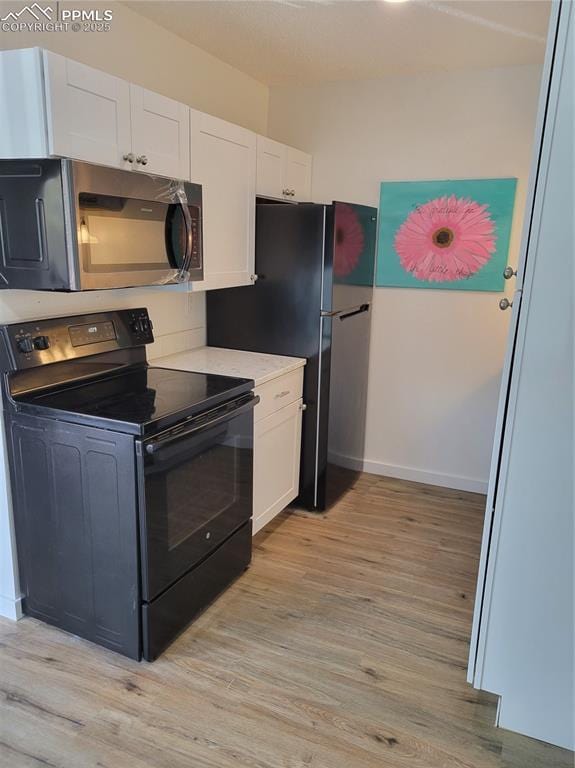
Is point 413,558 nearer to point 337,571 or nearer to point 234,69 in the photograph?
point 337,571

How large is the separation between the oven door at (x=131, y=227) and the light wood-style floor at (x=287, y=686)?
1.36m

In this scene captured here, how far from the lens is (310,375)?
9.99ft

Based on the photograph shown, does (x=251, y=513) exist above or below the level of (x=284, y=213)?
below

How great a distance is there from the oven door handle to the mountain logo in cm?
155

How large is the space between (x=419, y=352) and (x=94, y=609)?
2.39m

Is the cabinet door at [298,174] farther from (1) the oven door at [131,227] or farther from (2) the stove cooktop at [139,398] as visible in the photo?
(2) the stove cooktop at [139,398]

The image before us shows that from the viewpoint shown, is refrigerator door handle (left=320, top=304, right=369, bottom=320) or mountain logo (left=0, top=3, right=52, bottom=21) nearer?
mountain logo (left=0, top=3, right=52, bottom=21)

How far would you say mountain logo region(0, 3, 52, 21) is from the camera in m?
1.99

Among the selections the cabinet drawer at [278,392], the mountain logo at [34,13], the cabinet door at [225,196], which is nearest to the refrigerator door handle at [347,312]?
the cabinet drawer at [278,392]

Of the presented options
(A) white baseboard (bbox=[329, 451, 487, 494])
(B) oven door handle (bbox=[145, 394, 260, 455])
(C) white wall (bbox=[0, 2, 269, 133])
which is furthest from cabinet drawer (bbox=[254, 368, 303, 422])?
(C) white wall (bbox=[0, 2, 269, 133])

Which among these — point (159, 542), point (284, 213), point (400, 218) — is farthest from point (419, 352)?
point (159, 542)

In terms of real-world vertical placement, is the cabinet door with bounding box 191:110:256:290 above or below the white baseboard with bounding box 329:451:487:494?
above

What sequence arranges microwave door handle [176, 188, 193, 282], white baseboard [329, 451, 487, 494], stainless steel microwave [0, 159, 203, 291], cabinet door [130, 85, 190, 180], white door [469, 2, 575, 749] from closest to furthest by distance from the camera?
white door [469, 2, 575, 749] < stainless steel microwave [0, 159, 203, 291] < cabinet door [130, 85, 190, 180] < microwave door handle [176, 188, 193, 282] < white baseboard [329, 451, 487, 494]

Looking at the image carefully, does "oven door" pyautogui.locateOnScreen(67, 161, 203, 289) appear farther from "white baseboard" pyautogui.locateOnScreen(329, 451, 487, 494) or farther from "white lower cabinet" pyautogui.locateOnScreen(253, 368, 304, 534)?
"white baseboard" pyautogui.locateOnScreen(329, 451, 487, 494)
